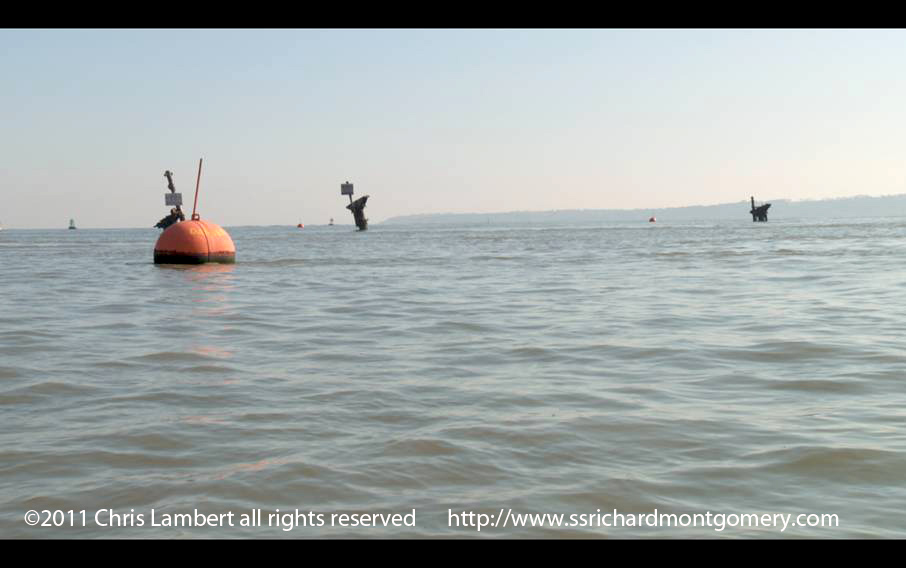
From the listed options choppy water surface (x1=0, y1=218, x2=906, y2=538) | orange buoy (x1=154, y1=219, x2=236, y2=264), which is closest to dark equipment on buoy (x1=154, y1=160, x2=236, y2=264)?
orange buoy (x1=154, y1=219, x2=236, y2=264)

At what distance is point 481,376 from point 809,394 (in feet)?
8.58

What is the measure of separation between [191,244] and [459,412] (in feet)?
66.6

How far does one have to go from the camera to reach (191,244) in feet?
81.9

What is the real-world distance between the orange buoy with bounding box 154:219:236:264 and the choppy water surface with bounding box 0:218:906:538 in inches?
434

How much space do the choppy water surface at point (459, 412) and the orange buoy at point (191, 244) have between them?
36.2ft

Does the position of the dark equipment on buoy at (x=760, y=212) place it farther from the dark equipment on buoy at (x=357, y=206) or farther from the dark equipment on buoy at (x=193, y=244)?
the dark equipment on buoy at (x=193, y=244)

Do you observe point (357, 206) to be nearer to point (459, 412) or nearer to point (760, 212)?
point (760, 212)

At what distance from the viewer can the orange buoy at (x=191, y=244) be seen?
25016 mm

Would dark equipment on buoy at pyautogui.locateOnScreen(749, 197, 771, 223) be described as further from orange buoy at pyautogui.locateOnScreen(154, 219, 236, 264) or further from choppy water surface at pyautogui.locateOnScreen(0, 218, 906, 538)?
choppy water surface at pyautogui.locateOnScreen(0, 218, 906, 538)

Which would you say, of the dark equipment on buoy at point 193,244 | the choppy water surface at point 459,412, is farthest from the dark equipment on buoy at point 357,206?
the choppy water surface at point 459,412

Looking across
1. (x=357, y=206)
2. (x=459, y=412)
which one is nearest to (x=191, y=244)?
(x=459, y=412)

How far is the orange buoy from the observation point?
82.1 ft
